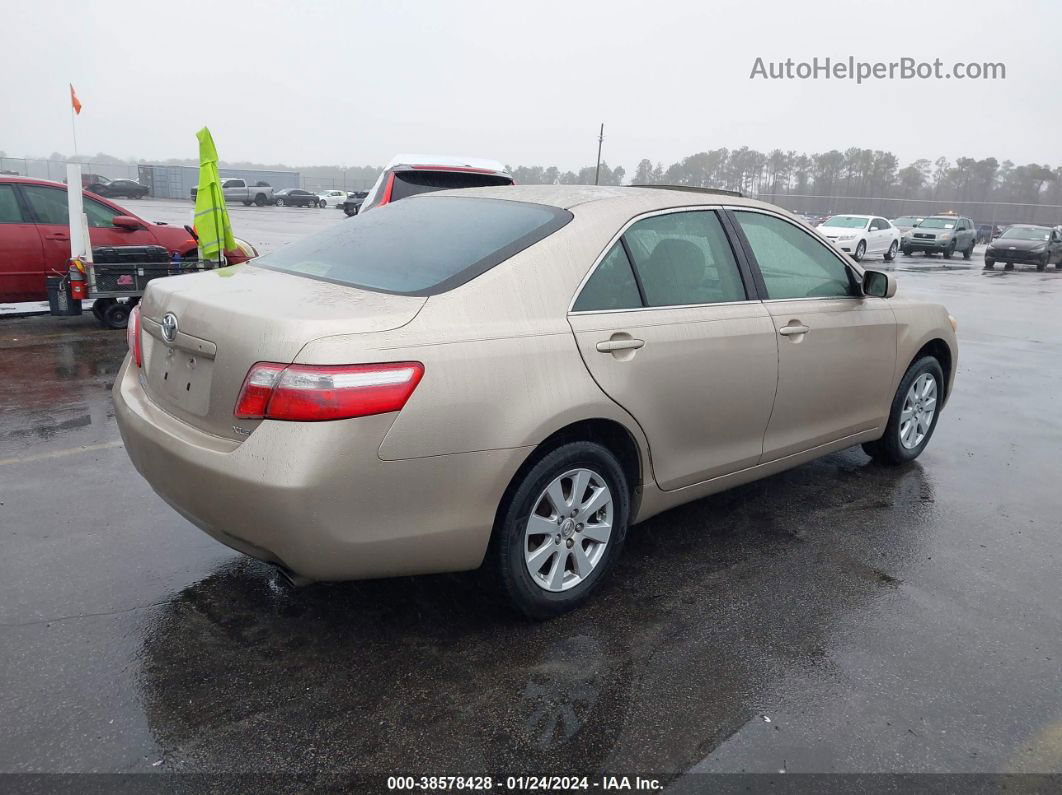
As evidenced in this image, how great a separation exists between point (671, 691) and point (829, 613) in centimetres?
97

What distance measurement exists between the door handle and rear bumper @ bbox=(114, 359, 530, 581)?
565 mm

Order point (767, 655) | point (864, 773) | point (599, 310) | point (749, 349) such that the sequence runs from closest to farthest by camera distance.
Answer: point (864, 773)
point (767, 655)
point (599, 310)
point (749, 349)

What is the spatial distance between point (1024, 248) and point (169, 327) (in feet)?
94.8

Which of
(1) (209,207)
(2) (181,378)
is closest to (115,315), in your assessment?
(1) (209,207)

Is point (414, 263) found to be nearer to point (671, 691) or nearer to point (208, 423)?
point (208, 423)

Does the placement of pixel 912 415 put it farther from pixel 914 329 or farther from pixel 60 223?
pixel 60 223

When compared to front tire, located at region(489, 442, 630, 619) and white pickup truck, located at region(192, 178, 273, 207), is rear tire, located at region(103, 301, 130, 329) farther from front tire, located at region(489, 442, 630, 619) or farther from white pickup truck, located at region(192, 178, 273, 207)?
white pickup truck, located at region(192, 178, 273, 207)

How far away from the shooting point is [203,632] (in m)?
3.15

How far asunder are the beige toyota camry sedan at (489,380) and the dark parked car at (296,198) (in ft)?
181

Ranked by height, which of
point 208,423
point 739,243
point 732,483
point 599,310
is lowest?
point 732,483

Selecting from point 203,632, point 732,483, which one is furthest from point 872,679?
point 203,632

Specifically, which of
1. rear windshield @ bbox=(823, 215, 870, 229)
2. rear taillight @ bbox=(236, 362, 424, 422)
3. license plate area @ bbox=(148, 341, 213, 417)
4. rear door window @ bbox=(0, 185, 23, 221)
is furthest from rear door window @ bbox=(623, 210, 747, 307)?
rear windshield @ bbox=(823, 215, 870, 229)

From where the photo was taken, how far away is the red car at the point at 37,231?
8.78 metres

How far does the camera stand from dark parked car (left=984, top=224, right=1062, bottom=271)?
86.5ft
